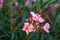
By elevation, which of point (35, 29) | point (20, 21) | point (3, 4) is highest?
point (3, 4)

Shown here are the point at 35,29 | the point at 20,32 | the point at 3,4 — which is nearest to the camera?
the point at 35,29

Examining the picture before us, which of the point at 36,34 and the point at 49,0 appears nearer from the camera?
the point at 36,34

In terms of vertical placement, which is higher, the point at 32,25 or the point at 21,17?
the point at 21,17

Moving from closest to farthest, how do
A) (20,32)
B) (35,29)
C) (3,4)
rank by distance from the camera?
(35,29) < (20,32) < (3,4)

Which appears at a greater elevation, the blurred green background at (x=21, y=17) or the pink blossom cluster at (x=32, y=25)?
the blurred green background at (x=21, y=17)

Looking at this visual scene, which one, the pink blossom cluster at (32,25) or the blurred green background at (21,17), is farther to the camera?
the blurred green background at (21,17)

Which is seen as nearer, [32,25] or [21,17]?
[32,25]

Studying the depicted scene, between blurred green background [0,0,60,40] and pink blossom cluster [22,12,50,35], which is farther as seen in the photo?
blurred green background [0,0,60,40]

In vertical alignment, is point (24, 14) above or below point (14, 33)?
above

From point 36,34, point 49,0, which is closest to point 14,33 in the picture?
point 36,34

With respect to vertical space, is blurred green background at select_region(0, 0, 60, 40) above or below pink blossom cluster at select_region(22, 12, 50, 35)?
Result: above

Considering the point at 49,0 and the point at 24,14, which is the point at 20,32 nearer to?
the point at 24,14
